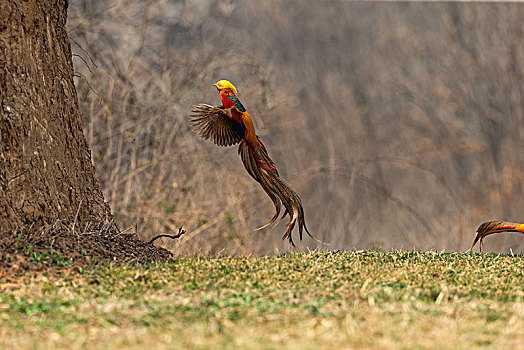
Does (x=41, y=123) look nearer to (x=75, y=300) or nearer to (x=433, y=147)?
(x=75, y=300)

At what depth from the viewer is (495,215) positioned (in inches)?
394

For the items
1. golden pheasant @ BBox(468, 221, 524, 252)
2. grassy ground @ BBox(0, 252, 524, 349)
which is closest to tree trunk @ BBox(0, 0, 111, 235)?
grassy ground @ BBox(0, 252, 524, 349)

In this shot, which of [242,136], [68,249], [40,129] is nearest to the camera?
[68,249]

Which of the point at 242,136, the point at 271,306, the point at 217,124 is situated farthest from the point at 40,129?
the point at 271,306

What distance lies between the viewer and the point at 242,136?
17.2 ft

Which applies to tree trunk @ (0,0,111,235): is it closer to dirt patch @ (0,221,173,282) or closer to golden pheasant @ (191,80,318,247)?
dirt patch @ (0,221,173,282)

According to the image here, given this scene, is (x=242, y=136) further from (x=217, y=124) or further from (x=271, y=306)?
(x=271, y=306)

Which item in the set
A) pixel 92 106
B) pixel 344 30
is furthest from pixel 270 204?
pixel 344 30

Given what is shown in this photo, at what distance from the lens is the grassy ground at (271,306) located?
2895 mm

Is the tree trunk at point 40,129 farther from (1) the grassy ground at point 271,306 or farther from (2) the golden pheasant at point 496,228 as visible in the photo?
(2) the golden pheasant at point 496,228

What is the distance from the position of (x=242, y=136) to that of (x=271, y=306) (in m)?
2.01

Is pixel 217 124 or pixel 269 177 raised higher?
pixel 217 124

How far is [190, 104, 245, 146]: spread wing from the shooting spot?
206 inches

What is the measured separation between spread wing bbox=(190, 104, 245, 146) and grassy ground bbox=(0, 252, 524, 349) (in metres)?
0.91
